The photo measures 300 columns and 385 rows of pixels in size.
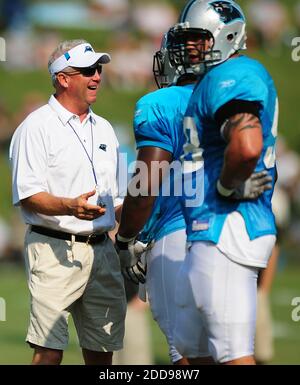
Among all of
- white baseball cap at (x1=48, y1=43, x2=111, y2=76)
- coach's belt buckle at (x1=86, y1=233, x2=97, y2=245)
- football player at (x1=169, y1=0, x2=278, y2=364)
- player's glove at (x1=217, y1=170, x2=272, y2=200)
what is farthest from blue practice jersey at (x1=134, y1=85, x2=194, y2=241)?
white baseball cap at (x1=48, y1=43, x2=111, y2=76)

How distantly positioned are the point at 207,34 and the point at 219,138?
0.56 m

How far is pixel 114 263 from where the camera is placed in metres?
5.18

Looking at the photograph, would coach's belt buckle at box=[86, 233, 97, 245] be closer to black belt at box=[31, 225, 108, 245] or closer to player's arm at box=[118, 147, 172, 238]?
black belt at box=[31, 225, 108, 245]

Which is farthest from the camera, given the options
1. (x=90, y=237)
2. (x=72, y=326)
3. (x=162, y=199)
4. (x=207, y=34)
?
(x=72, y=326)

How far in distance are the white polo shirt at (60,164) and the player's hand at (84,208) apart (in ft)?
0.95

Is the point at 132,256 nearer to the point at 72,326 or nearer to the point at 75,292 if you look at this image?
the point at 75,292

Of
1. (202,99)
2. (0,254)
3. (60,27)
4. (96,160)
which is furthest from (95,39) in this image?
(202,99)

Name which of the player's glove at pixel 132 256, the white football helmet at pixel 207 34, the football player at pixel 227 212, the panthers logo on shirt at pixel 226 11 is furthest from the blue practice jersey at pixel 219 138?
the player's glove at pixel 132 256

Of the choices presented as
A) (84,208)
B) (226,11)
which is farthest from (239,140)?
(84,208)

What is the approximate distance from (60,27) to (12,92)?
7.46 ft

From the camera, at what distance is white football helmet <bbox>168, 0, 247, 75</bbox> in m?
4.10

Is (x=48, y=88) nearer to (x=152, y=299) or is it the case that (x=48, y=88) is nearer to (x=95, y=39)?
(x=95, y=39)

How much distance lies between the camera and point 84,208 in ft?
15.0

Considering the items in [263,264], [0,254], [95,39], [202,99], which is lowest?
[0,254]
